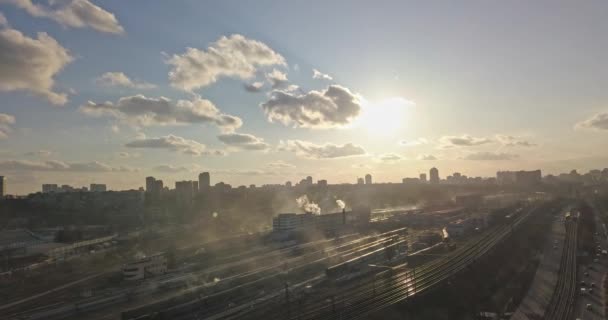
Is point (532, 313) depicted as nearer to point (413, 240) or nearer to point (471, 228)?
point (413, 240)

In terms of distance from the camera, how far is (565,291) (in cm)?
1725

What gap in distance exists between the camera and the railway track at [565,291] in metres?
14.7

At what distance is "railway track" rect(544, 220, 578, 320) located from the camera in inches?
578

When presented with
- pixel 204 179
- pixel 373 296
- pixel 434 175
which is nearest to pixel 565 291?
pixel 373 296

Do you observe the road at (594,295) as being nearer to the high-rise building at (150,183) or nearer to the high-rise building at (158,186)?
the high-rise building at (158,186)

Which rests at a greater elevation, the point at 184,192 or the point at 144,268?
the point at 184,192

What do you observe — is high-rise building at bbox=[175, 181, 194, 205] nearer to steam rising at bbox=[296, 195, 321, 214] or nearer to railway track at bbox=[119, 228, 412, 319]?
steam rising at bbox=[296, 195, 321, 214]

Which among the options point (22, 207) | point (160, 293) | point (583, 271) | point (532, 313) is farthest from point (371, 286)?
point (22, 207)

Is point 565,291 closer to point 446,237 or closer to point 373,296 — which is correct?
point 373,296

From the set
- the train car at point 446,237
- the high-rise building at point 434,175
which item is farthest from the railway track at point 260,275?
the high-rise building at point 434,175

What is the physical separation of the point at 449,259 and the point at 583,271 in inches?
247

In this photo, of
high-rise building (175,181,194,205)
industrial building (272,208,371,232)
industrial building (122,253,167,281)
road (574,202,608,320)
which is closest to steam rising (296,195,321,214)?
industrial building (272,208,371,232)

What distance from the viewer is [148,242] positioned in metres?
31.6

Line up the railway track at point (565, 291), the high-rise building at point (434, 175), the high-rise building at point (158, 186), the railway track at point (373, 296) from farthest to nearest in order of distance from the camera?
the high-rise building at point (434, 175), the high-rise building at point (158, 186), the railway track at point (565, 291), the railway track at point (373, 296)
